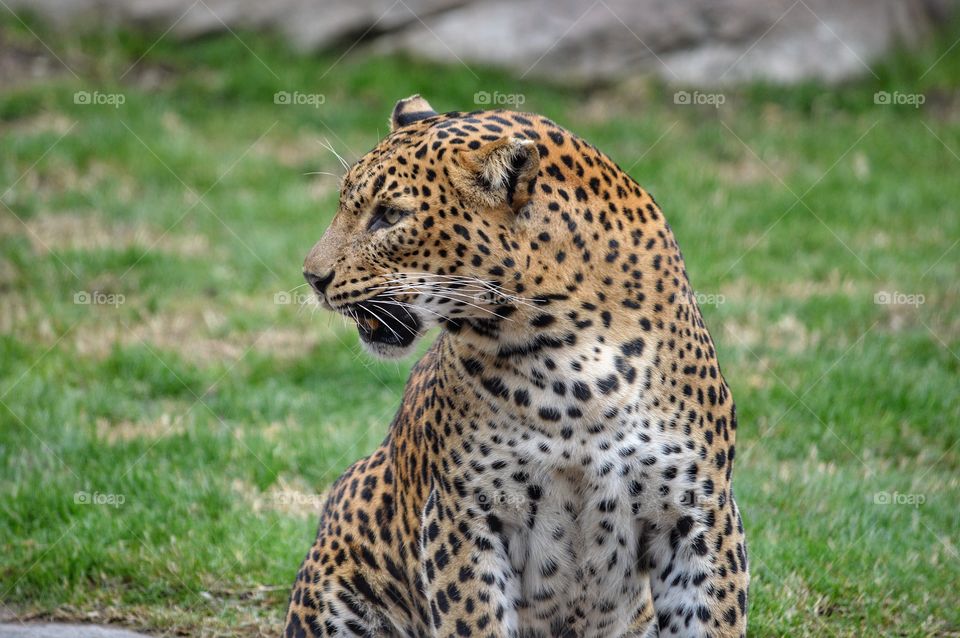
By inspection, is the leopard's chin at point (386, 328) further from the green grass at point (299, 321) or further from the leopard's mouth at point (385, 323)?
the green grass at point (299, 321)

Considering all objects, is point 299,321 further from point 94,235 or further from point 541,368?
point 541,368

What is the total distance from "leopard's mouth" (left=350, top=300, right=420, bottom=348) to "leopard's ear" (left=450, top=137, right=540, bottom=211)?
54 cm

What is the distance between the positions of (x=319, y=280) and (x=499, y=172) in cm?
85

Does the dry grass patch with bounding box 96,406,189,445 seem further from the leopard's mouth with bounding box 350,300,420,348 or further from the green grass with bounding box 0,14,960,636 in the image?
the leopard's mouth with bounding box 350,300,420,348

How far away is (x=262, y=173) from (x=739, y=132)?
17.5 ft

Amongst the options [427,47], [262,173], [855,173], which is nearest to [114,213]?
[262,173]

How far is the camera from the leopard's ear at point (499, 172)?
422 cm

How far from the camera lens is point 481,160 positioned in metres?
4.28

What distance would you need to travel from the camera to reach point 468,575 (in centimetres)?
449

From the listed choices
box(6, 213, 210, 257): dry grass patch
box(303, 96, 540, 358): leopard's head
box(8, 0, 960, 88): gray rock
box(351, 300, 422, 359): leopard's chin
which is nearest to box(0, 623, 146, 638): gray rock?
box(351, 300, 422, 359): leopard's chin

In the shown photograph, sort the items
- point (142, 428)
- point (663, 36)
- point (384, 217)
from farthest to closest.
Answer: point (663, 36) < point (142, 428) < point (384, 217)

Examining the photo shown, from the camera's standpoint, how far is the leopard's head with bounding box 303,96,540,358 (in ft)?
14.2

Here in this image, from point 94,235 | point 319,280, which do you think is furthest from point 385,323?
point 94,235

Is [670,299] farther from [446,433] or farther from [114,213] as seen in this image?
[114,213]
